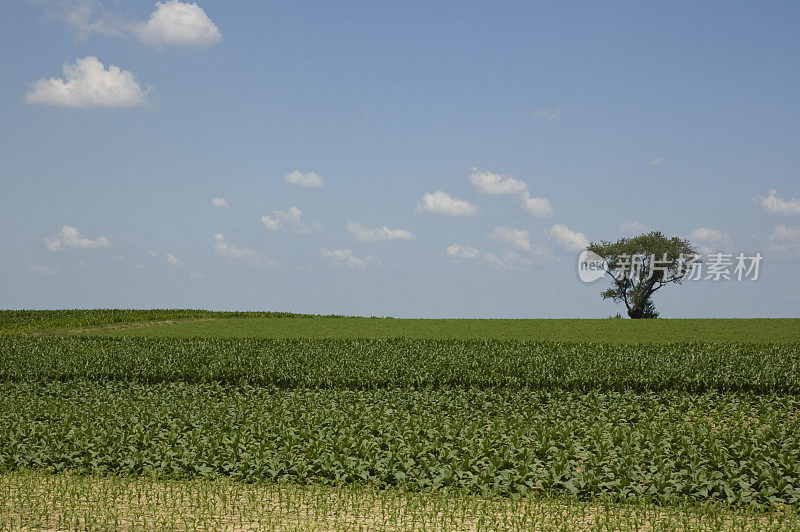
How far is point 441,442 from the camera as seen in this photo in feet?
44.3

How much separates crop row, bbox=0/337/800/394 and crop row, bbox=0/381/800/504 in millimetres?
2273

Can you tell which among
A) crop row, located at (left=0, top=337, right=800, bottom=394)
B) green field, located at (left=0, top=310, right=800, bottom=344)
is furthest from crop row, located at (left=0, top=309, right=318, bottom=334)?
crop row, located at (left=0, top=337, right=800, bottom=394)

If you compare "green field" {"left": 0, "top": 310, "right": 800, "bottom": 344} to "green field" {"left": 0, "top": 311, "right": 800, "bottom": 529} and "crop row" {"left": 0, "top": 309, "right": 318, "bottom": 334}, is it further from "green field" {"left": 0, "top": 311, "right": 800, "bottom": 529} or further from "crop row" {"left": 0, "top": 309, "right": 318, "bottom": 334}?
"green field" {"left": 0, "top": 311, "right": 800, "bottom": 529}

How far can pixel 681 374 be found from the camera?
23094mm

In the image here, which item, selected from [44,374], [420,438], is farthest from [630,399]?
[44,374]

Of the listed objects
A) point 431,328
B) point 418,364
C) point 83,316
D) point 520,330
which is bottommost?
point 418,364

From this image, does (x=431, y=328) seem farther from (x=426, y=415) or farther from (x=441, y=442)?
(x=441, y=442)

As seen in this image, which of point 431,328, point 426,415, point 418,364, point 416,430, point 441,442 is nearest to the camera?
point 441,442

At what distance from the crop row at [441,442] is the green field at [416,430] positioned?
52mm

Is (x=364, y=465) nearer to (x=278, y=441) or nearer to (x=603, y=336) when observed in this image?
(x=278, y=441)

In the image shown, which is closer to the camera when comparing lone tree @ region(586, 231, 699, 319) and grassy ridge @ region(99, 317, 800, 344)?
grassy ridge @ region(99, 317, 800, 344)

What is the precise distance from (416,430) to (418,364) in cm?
1062

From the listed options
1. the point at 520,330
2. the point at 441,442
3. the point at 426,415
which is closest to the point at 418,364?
the point at 426,415

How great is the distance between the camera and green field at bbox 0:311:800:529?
10641 millimetres
